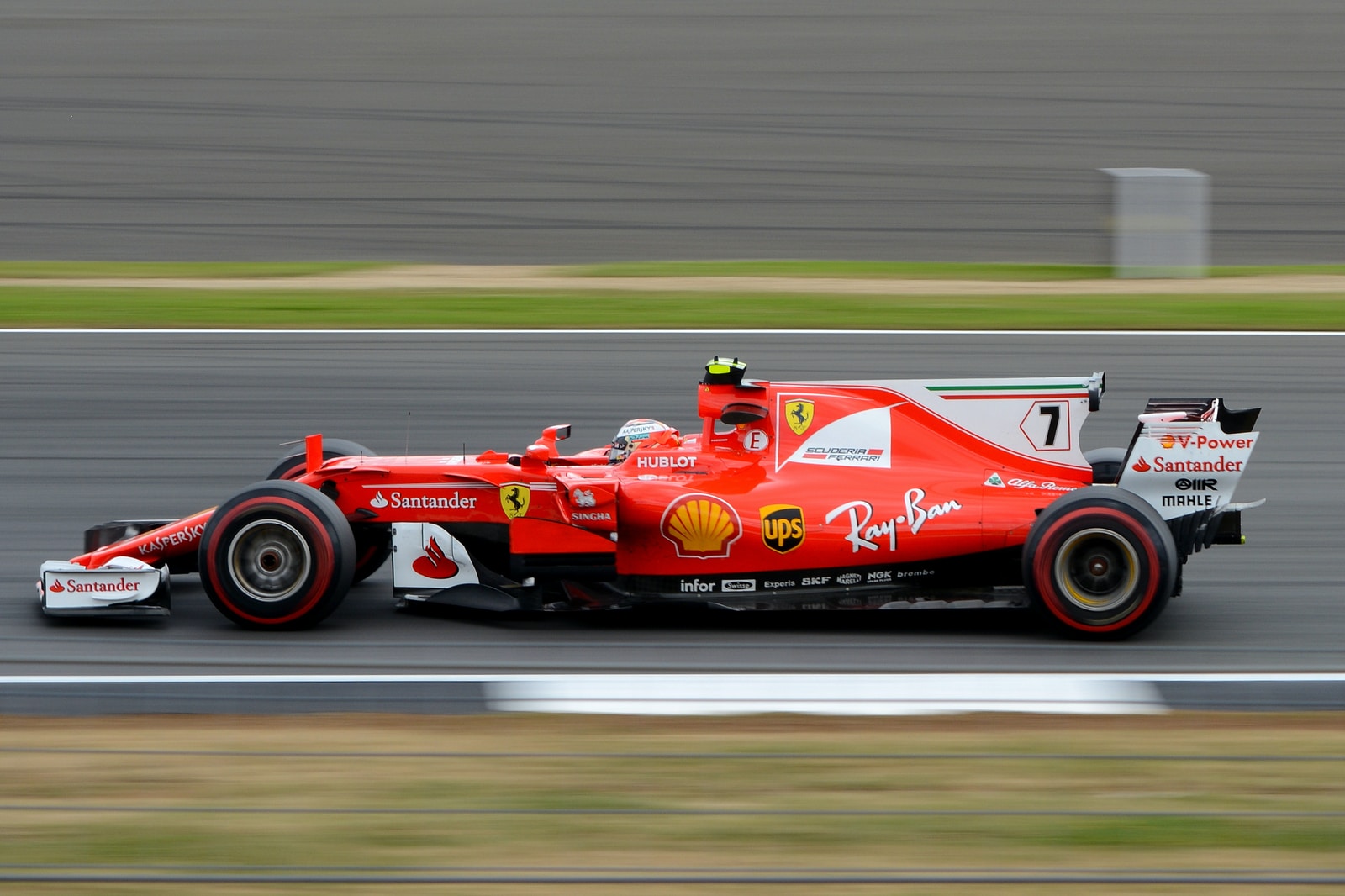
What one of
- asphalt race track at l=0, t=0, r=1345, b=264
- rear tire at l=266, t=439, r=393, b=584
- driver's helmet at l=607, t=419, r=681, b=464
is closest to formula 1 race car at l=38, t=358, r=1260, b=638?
driver's helmet at l=607, t=419, r=681, b=464

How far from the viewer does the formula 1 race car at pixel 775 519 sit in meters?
7.16

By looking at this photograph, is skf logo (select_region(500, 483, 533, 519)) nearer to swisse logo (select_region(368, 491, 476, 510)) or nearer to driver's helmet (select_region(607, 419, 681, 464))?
swisse logo (select_region(368, 491, 476, 510))

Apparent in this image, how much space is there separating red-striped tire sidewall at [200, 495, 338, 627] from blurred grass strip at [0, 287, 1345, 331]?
19.8 ft

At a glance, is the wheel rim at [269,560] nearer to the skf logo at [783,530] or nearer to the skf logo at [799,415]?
the skf logo at [783,530]

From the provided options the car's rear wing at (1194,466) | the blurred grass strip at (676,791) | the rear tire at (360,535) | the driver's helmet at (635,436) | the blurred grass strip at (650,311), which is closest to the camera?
the blurred grass strip at (676,791)

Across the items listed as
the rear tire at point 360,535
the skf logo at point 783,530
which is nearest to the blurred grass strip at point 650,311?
the rear tire at point 360,535

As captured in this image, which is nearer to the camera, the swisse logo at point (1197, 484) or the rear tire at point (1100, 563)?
the rear tire at point (1100, 563)

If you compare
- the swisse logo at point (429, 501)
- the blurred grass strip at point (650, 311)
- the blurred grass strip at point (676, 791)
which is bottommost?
the blurred grass strip at point (676, 791)

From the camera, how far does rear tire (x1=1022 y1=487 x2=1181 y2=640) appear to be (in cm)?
698

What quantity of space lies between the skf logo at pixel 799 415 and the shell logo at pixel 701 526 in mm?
529

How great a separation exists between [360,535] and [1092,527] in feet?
11.1

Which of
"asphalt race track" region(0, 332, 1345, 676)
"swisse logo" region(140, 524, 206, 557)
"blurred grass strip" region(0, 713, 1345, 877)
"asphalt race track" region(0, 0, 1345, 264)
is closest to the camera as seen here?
"blurred grass strip" region(0, 713, 1345, 877)

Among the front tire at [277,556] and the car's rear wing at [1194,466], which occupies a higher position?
the car's rear wing at [1194,466]

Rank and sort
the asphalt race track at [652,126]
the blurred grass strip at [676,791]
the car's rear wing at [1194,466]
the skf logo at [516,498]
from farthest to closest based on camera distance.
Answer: the asphalt race track at [652,126] < the skf logo at [516,498] < the car's rear wing at [1194,466] < the blurred grass strip at [676,791]
